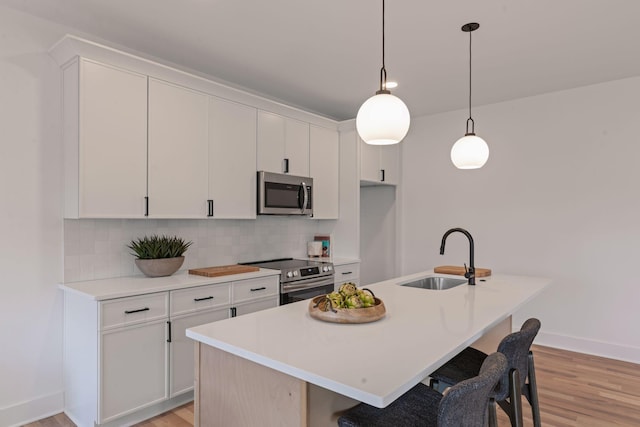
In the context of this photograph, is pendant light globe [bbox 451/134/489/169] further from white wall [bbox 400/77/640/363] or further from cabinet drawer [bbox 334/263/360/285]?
white wall [bbox 400/77/640/363]

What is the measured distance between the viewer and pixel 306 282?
361cm

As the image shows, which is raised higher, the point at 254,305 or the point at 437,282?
the point at 437,282

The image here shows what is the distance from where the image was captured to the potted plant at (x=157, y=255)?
281 centimetres

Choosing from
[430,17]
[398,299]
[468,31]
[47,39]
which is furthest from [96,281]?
[468,31]

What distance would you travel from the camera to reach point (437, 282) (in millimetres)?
3096

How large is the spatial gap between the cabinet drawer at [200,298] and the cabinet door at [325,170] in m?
1.54

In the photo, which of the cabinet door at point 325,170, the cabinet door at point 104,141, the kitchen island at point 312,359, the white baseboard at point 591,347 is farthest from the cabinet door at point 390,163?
the kitchen island at point 312,359

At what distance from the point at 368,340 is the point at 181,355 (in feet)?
5.60

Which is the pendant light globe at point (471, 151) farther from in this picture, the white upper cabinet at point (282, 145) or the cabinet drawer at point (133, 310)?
the cabinet drawer at point (133, 310)

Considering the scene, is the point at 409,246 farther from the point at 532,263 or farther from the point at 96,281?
the point at 96,281

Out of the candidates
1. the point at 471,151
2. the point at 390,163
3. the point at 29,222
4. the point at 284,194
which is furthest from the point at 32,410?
the point at 390,163

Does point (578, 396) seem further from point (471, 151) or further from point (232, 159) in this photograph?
point (232, 159)

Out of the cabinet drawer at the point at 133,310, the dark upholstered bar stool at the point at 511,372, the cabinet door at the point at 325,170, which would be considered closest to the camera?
the dark upholstered bar stool at the point at 511,372

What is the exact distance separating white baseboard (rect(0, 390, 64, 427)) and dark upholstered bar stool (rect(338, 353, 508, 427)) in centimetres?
227
